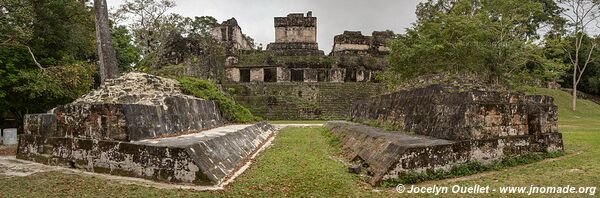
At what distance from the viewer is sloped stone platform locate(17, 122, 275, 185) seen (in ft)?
20.1

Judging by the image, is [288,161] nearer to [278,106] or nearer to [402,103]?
[402,103]

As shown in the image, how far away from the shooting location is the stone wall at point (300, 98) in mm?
28641

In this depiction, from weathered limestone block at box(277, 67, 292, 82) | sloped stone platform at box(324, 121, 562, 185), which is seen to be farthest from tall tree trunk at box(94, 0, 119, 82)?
weathered limestone block at box(277, 67, 292, 82)

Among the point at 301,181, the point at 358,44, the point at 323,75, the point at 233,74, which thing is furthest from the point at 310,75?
the point at 301,181

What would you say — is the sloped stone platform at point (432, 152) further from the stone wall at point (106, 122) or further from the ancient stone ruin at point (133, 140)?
the stone wall at point (106, 122)

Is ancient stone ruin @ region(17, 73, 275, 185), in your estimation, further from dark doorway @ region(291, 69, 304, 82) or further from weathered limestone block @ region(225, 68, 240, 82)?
dark doorway @ region(291, 69, 304, 82)

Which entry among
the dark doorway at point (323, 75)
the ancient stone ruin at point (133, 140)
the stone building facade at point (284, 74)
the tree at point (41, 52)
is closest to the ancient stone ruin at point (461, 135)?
the ancient stone ruin at point (133, 140)

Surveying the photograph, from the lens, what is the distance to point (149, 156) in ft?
21.2

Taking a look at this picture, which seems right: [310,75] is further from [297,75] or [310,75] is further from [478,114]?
[478,114]

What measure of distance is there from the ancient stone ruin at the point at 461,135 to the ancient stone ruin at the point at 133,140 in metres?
2.59

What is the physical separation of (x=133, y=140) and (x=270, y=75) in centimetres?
2818

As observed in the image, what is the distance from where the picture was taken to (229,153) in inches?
309

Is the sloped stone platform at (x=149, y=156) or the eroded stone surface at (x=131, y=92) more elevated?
the eroded stone surface at (x=131, y=92)

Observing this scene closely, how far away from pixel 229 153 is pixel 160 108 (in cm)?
255
